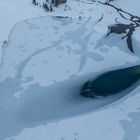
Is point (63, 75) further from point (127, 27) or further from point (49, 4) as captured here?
point (49, 4)

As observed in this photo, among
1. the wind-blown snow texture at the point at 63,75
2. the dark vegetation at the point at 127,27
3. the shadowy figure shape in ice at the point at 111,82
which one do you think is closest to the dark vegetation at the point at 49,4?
the wind-blown snow texture at the point at 63,75

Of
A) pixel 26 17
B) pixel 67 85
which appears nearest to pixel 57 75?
pixel 67 85

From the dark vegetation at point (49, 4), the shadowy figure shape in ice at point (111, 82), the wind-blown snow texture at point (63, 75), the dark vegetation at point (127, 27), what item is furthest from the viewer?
the dark vegetation at point (49, 4)

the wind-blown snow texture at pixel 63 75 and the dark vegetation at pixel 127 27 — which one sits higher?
the dark vegetation at pixel 127 27

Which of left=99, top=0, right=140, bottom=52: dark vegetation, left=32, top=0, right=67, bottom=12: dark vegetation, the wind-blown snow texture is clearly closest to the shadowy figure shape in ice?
the wind-blown snow texture

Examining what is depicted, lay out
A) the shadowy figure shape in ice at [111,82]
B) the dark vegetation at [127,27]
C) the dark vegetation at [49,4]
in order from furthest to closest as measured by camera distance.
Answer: the dark vegetation at [49,4], the dark vegetation at [127,27], the shadowy figure shape in ice at [111,82]

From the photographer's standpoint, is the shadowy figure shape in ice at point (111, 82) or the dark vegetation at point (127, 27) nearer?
the shadowy figure shape in ice at point (111, 82)

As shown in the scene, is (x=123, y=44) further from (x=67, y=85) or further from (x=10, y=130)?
(x=10, y=130)

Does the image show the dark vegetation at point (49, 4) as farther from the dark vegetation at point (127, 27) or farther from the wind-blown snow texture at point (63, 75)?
the dark vegetation at point (127, 27)
